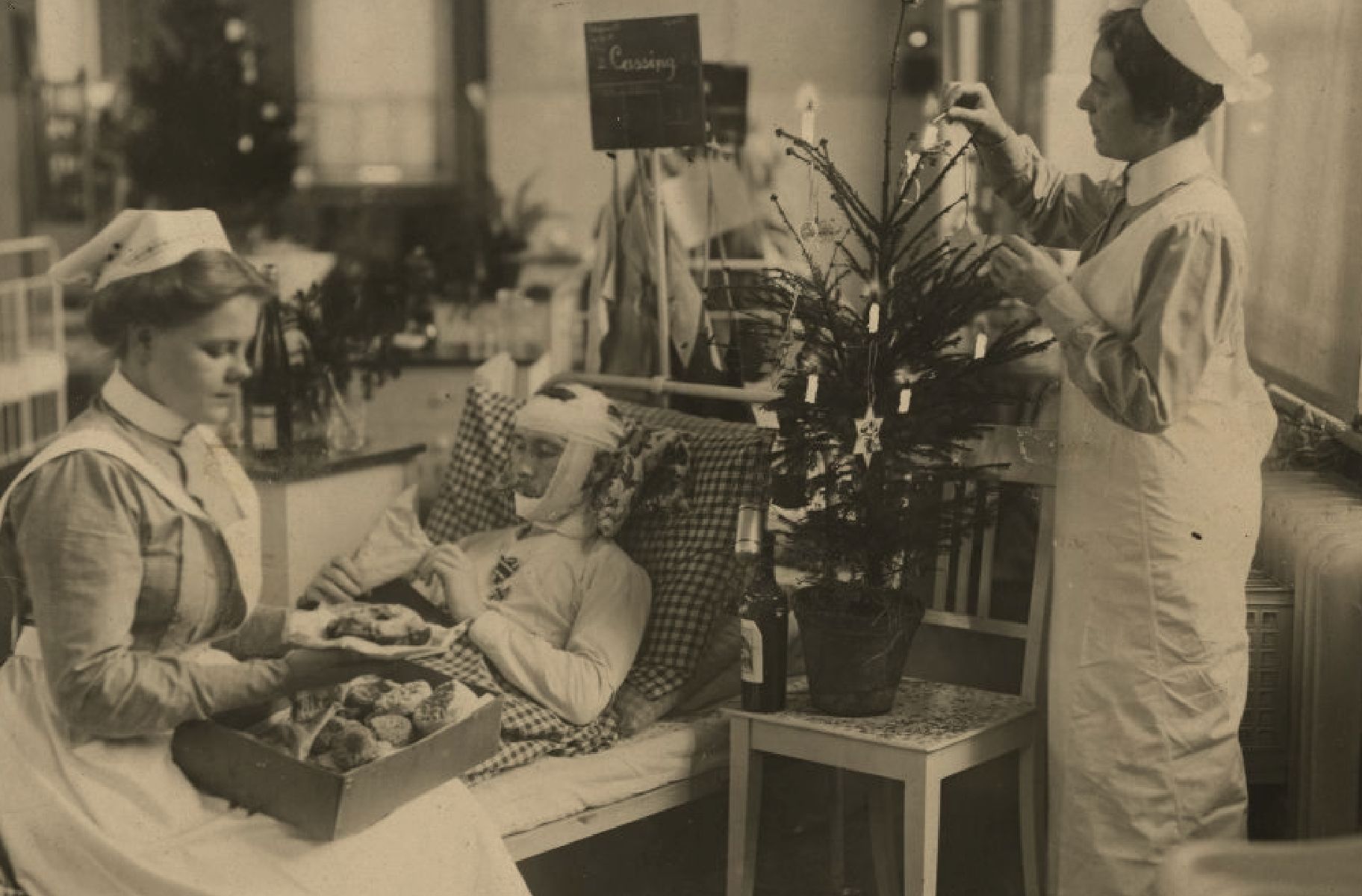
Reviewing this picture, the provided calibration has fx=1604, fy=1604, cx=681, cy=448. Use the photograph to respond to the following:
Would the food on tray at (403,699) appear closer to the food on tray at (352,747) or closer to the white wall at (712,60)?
the food on tray at (352,747)

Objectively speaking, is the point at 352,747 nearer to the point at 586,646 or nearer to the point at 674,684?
the point at 586,646

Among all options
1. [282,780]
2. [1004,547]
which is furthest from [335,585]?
[1004,547]

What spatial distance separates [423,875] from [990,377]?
5.15 ft

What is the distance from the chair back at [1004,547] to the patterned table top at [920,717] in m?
0.11

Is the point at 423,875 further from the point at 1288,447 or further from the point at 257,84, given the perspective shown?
the point at 257,84

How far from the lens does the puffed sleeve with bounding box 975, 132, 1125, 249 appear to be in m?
3.00

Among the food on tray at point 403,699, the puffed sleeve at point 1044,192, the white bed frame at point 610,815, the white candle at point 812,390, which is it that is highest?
the puffed sleeve at point 1044,192

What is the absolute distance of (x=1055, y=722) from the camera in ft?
9.37

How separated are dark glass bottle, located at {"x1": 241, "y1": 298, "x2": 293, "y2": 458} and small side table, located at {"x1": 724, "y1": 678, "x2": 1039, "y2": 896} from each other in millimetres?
1024

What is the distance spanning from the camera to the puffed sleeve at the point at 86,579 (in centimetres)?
218

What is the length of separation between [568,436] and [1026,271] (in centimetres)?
100

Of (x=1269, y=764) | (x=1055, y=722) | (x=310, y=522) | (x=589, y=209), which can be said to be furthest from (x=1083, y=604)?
Answer: (x=589, y=209)

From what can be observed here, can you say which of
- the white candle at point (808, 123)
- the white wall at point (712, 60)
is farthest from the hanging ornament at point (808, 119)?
the white wall at point (712, 60)

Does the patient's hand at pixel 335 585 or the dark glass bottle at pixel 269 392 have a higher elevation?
the dark glass bottle at pixel 269 392
